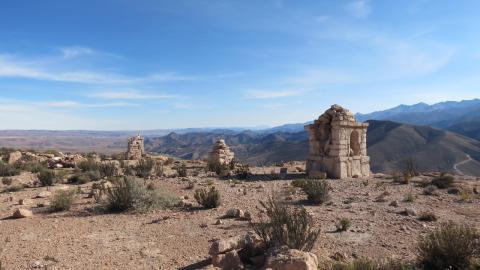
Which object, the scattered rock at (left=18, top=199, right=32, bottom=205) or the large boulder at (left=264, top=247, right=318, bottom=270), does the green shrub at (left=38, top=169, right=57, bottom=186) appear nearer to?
the scattered rock at (left=18, top=199, right=32, bottom=205)

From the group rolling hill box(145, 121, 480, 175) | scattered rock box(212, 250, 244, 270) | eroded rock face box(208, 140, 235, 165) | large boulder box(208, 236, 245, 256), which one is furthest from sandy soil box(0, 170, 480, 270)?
rolling hill box(145, 121, 480, 175)

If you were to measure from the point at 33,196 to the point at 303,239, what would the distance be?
920 centimetres

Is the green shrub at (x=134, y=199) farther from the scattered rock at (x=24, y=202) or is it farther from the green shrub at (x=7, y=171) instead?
the green shrub at (x=7, y=171)

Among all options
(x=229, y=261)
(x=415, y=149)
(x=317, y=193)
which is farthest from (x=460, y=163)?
(x=229, y=261)

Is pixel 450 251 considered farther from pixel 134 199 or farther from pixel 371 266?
pixel 134 199

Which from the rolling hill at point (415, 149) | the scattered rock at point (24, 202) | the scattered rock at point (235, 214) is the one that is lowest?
the rolling hill at point (415, 149)

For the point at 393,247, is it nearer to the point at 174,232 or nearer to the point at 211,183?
the point at 174,232

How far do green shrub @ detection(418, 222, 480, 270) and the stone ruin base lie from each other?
954 centimetres

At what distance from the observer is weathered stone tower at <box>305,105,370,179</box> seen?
48.9ft

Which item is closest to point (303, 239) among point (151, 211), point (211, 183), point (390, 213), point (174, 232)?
point (174, 232)

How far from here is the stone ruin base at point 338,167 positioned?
14.7 metres

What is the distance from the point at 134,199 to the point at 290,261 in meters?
5.57

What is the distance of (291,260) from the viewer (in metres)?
4.39

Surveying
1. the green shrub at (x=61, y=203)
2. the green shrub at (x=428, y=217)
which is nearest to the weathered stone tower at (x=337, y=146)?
the green shrub at (x=428, y=217)
